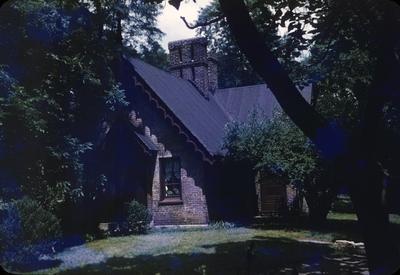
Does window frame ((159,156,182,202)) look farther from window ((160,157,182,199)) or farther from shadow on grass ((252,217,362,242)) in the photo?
shadow on grass ((252,217,362,242))

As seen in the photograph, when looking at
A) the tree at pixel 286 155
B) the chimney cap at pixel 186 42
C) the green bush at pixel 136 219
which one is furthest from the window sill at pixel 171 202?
the chimney cap at pixel 186 42

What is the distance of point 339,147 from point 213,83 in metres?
26.0

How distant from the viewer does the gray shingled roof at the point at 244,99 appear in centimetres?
2919

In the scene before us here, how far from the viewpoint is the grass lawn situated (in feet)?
37.9

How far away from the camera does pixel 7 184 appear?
13078mm

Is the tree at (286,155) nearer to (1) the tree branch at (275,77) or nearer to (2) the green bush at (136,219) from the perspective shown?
(2) the green bush at (136,219)

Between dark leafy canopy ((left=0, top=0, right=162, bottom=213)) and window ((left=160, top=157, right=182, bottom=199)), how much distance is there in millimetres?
3381

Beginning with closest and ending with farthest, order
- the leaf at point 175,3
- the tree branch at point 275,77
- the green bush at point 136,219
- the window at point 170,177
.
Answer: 1. the tree branch at point 275,77
2. the leaf at point 175,3
3. the green bush at point 136,219
4. the window at point 170,177

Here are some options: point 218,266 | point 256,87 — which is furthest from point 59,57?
point 256,87

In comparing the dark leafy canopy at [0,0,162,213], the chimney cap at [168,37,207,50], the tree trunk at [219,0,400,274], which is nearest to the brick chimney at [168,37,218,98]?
the chimney cap at [168,37,207,50]

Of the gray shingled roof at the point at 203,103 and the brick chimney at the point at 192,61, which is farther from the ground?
the brick chimney at the point at 192,61

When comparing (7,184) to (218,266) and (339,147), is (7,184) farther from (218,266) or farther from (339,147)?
(339,147)

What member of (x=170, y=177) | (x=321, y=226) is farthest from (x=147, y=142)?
(x=321, y=226)

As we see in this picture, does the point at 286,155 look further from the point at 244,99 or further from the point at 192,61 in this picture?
the point at 192,61
